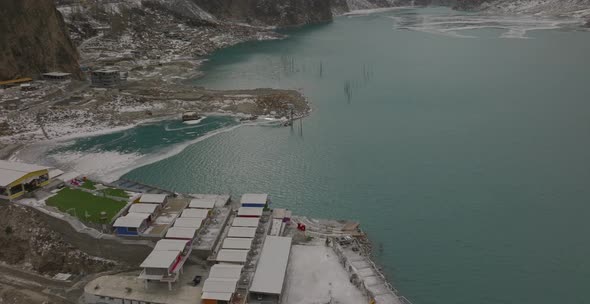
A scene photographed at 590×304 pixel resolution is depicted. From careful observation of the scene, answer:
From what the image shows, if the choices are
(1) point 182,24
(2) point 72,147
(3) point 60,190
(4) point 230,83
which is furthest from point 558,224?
(1) point 182,24

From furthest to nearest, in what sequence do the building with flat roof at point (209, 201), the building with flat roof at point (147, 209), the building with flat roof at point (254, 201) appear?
the building with flat roof at point (254, 201) < the building with flat roof at point (209, 201) < the building with flat roof at point (147, 209)

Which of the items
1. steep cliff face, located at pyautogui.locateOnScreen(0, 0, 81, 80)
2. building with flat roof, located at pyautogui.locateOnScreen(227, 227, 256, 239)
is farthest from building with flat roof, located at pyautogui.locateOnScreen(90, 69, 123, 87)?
building with flat roof, located at pyautogui.locateOnScreen(227, 227, 256, 239)

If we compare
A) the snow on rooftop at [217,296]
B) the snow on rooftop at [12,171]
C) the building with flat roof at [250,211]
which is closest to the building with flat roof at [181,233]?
the building with flat roof at [250,211]

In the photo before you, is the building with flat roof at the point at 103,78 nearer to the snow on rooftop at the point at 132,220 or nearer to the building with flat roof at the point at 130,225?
the snow on rooftop at the point at 132,220

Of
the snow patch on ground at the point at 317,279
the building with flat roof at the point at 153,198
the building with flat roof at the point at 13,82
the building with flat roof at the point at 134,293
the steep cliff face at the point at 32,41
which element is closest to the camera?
the building with flat roof at the point at 134,293

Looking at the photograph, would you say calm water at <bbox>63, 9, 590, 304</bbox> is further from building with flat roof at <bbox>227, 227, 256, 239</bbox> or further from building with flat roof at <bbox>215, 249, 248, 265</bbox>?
building with flat roof at <bbox>215, 249, 248, 265</bbox>
